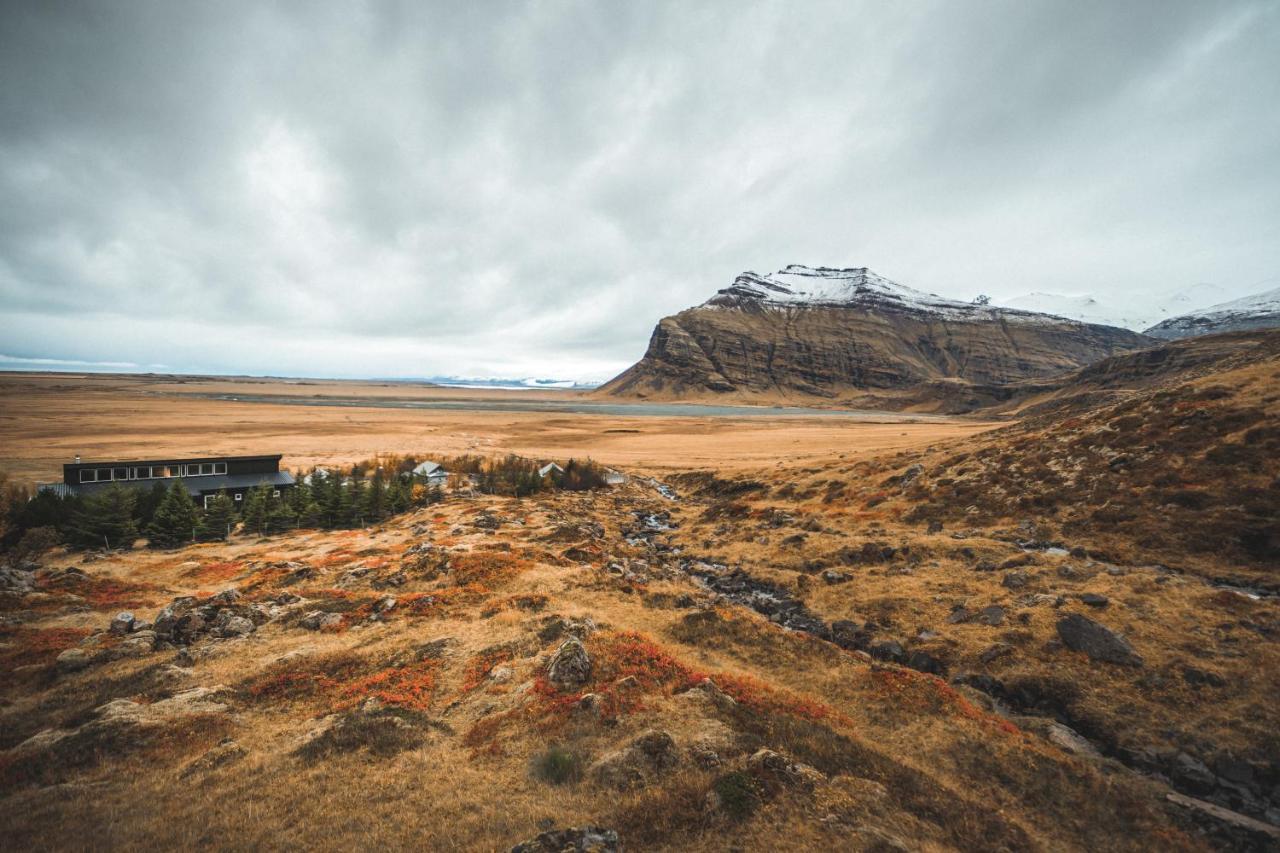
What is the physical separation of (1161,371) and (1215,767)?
195 metres

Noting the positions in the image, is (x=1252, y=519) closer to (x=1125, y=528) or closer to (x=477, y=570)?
(x=1125, y=528)

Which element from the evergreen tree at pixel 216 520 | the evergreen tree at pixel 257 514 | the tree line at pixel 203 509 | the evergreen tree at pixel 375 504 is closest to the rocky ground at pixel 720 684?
the tree line at pixel 203 509

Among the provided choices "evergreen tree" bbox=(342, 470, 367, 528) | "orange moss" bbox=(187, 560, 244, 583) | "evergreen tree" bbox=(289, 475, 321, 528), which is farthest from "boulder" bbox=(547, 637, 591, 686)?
"evergreen tree" bbox=(289, 475, 321, 528)

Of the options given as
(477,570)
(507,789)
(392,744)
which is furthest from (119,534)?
(507,789)

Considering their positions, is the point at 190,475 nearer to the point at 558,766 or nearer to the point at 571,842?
the point at 558,766

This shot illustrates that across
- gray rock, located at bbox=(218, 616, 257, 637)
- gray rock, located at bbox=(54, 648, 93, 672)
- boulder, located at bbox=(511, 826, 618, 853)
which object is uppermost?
boulder, located at bbox=(511, 826, 618, 853)

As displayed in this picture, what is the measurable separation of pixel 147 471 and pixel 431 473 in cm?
2981

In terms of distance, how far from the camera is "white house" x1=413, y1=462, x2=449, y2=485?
66.9 metres

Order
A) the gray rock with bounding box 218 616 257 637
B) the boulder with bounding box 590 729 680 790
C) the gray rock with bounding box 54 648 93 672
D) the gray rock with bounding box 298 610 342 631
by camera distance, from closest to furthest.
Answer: the boulder with bounding box 590 729 680 790, the gray rock with bounding box 54 648 93 672, the gray rock with bounding box 218 616 257 637, the gray rock with bounding box 298 610 342 631

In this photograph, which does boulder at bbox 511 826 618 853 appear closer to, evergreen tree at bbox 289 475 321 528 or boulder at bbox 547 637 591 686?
boulder at bbox 547 637 591 686

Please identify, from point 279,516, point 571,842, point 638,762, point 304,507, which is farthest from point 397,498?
point 571,842

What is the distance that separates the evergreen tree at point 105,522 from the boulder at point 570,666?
44.6 meters

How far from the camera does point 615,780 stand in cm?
1170

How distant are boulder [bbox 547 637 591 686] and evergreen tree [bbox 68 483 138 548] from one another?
44.6 m
